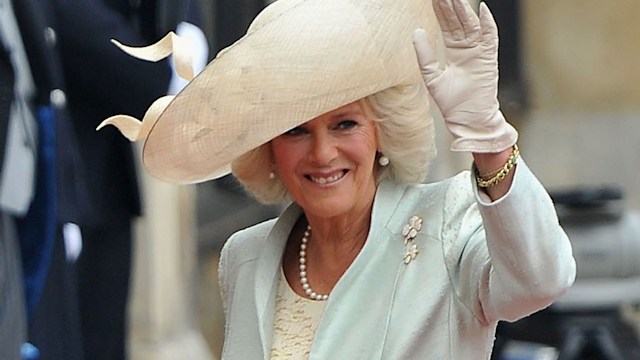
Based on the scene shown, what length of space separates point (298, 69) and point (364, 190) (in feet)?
0.88

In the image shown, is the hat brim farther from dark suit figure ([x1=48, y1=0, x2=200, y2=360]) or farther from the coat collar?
dark suit figure ([x1=48, y1=0, x2=200, y2=360])

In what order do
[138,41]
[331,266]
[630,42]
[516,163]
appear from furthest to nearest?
1. [630,42]
2. [138,41]
3. [331,266]
4. [516,163]

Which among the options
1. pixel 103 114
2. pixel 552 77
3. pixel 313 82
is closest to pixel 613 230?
pixel 103 114

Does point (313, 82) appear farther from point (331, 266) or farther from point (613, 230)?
point (613, 230)

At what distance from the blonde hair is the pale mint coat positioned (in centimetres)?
3

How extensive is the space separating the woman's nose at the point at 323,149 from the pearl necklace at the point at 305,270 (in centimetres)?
24

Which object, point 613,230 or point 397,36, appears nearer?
point 397,36

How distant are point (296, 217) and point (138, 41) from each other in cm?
126

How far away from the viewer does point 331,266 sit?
2.74m

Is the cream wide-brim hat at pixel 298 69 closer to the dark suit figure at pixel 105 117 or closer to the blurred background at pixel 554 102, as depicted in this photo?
the dark suit figure at pixel 105 117

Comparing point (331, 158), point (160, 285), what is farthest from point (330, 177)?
point (160, 285)

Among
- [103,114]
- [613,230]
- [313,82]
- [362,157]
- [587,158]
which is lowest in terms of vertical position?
[587,158]

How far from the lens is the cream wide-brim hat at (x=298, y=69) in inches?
99.6

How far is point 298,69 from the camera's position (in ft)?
8.29
